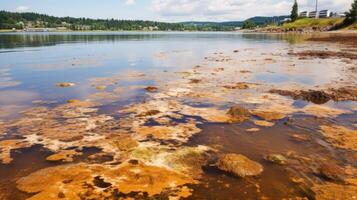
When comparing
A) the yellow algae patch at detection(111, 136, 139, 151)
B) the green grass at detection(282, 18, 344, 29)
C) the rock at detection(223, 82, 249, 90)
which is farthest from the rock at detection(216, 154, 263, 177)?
the green grass at detection(282, 18, 344, 29)

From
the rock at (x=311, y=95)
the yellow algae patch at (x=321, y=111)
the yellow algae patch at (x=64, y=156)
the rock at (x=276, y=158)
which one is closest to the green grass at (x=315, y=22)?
the rock at (x=311, y=95)

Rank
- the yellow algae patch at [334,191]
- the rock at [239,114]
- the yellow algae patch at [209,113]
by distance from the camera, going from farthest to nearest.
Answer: the yellow algae patch at [209,113] < the rock at [239,114] < the yellow algae patch at [334,191]

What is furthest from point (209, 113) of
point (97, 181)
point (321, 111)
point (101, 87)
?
point (101, 87)

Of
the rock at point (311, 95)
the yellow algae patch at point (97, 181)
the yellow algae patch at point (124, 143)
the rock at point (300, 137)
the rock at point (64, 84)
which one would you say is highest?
the rock at point (64, 84)

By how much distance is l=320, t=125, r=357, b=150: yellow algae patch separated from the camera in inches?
489

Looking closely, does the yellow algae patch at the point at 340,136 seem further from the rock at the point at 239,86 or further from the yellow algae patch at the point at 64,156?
the yellow algae patch at the point at 64,156

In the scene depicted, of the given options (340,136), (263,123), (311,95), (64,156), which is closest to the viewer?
(64,156)

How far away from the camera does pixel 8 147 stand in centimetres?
1256

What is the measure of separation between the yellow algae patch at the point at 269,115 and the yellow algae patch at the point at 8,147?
37.4 feet

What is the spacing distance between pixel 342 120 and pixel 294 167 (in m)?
6.68

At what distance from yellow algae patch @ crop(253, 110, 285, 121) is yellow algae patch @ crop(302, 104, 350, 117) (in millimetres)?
1861

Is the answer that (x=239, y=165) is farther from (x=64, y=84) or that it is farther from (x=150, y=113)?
(x=64, y=84)

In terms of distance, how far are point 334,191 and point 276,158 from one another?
248cm

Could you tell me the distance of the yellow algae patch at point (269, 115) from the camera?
52.6 feet
